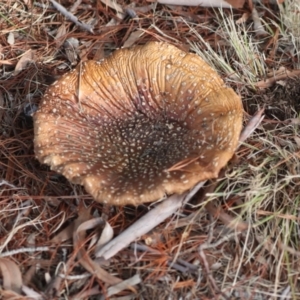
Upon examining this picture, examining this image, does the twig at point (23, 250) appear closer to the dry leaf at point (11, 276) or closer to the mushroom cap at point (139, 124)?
the dry leaf at point (11, 276)

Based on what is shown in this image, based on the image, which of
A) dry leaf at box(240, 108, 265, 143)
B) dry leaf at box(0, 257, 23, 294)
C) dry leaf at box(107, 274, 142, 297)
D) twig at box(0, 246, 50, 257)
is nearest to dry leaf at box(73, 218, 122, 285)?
dry leaf at box(107, 274, 142, 297)

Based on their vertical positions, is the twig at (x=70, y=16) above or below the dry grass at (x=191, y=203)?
above

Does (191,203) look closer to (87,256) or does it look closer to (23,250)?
(87,256)

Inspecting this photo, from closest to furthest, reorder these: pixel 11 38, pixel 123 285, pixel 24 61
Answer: pixel 123 285, pixel 24 61, pixel 11 38

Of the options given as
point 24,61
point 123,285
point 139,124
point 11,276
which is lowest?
point 123,285

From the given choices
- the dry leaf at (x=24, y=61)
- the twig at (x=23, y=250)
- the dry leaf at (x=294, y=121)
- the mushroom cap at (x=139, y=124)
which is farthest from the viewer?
the dry leaf at (x=24, y=61)

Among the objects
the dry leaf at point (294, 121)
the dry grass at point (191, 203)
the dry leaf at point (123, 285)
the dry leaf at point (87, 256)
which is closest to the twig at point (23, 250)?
the dry grass at point (191, 203)

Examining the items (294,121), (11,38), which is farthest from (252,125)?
(11,38)

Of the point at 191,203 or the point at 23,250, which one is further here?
the point at 191,203

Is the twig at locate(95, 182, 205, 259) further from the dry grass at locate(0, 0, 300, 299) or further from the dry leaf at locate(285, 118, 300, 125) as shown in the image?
the dry leaf at locate(285, 118, 300, 125)
